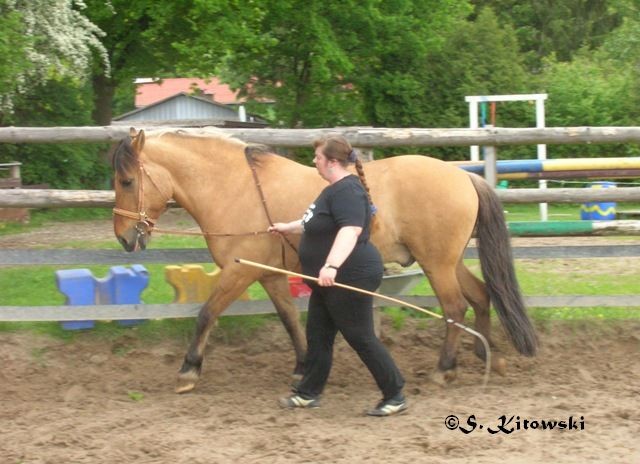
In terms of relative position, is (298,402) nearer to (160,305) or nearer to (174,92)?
(160,305)

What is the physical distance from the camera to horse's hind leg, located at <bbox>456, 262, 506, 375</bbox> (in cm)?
666

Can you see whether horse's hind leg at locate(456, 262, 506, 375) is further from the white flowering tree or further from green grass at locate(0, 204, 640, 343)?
the white flowering tree

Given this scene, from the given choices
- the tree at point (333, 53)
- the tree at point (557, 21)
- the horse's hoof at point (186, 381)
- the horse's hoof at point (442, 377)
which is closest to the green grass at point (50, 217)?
the tree at point (333, 53)

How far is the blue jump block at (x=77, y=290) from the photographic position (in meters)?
6.98

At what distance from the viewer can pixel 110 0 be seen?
767 inches

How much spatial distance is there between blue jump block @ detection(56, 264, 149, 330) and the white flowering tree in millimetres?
8249

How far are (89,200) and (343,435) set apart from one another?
115 inches

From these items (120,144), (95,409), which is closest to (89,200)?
(120,144)

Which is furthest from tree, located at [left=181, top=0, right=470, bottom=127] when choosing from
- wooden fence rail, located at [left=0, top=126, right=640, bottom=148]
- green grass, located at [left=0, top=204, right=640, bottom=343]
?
wooden fence rail, located at [left=0, top=126, right=640, bottom=148]

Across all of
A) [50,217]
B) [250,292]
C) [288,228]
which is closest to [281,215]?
[288,228]

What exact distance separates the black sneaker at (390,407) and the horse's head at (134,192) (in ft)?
6.60

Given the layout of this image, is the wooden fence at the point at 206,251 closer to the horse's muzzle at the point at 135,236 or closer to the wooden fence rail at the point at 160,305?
the wooden fence rail at the point at 160,305

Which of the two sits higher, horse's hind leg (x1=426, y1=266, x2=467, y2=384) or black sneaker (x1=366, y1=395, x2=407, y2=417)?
horse's hind leg (x1=426, y1=266, x2=467, y2=384)

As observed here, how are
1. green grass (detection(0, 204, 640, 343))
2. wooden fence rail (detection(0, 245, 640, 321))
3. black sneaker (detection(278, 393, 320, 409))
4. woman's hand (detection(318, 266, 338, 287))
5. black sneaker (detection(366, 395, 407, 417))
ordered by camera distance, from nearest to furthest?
woman's hand (detection(318, 266, 338, 287)), black sneaker (detection(366, 395, 407, 417)), black sneaker (detection(278, 393, 320, 409)), wooden fence rail (detection(0, 245, 640, 321)), green grass (detection(0, 204, 640, 343))
